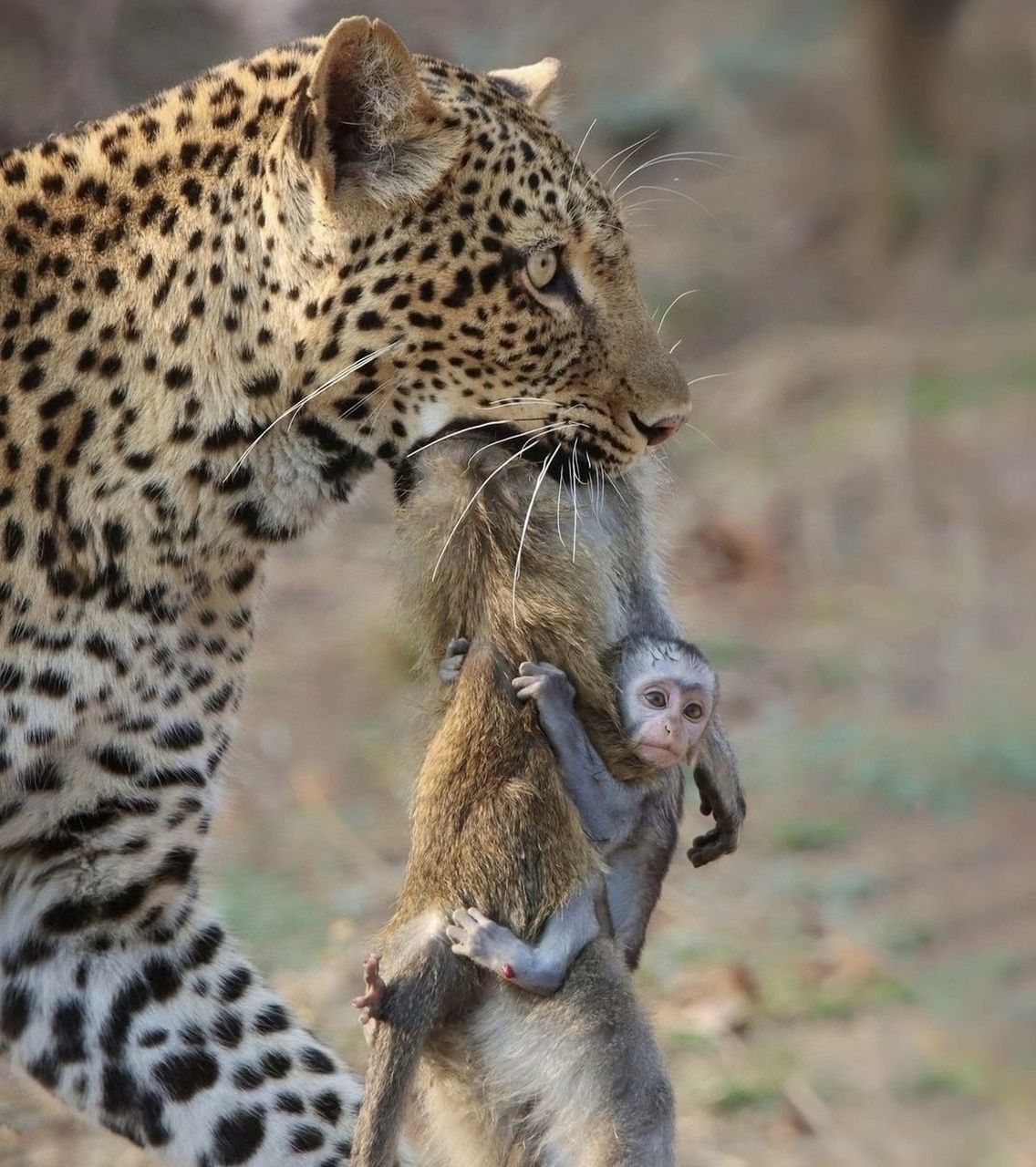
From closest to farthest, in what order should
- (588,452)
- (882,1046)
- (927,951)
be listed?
1. (588,452)
2. (882,1046)
3. (927,951)

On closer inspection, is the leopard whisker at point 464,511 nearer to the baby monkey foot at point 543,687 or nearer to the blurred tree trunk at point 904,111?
the baby monkey foot at point 543,687

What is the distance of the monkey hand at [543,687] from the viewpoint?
383 cm

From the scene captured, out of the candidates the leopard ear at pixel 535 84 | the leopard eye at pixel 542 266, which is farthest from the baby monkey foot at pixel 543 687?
the leopard ear at pixel 535 84

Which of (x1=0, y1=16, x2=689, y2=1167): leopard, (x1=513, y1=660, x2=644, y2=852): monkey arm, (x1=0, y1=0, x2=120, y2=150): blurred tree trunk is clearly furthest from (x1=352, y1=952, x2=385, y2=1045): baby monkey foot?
(x1=0, y1=0, x2=120, y2=150): blurred tree trunk

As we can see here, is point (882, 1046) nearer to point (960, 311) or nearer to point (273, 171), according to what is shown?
point (273, 171)

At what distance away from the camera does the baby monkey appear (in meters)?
3.72

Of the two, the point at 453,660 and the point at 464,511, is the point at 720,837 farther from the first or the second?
the point at 464,511

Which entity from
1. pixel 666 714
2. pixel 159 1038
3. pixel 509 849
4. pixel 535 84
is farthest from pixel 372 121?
pixel 159 1038

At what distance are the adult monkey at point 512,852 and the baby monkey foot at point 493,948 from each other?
4 centimetres

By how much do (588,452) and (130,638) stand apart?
106 centimetres

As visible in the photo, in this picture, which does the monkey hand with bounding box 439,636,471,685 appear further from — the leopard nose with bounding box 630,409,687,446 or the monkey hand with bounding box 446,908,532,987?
the leopard nose with bounding box 630,409,687,446

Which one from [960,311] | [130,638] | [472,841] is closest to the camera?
[472,841]

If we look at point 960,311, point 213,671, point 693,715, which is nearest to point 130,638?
point 213,671

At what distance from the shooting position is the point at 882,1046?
20.7 ft
